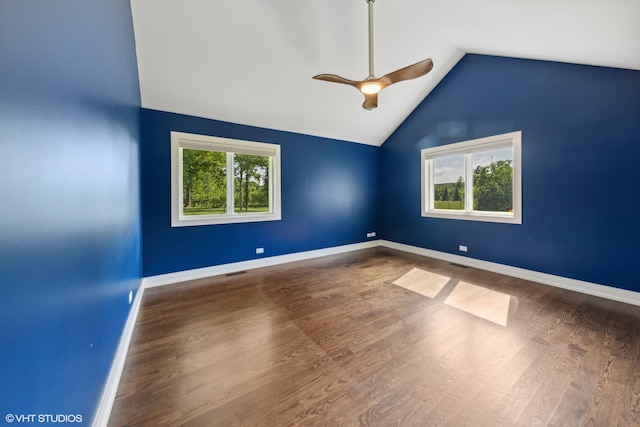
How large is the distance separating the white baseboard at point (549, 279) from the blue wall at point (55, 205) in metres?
4.73

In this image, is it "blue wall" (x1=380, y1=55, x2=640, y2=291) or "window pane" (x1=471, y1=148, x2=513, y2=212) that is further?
"window pane" (x1=471, y1=148, x2=513, y2=212)

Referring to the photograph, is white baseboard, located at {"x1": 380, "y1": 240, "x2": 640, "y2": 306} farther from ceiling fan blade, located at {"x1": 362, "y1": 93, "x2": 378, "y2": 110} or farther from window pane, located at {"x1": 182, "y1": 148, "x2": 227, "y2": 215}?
window pane, located at {"x1": 182, "y1": 148, "x2": 227, "y2": 215}

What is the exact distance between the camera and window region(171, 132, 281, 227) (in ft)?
11.9

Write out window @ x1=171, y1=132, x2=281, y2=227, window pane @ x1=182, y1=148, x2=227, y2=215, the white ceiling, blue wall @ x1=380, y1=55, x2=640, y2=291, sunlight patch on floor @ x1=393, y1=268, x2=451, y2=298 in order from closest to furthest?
the white ceiling < blue wall @ x1=380, y1=55, x2=640, y2=291 < sunlight patch on floor @ x1=393, y1=268, x2=451, y2=298 < window @ x1=171, y1=132, x2=281, y2=227 < window pane @ x1=182, y1=148, x2=227, y2=215

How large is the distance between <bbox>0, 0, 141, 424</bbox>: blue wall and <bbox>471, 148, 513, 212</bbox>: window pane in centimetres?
482

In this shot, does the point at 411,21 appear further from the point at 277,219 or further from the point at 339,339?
the point at 339,339

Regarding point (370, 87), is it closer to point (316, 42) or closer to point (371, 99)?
point (371, 99)

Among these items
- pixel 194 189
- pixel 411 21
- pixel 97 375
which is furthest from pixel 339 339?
pixel 411 21

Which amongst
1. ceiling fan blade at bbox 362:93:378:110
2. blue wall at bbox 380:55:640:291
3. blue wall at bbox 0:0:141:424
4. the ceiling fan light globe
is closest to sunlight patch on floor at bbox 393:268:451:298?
blue wall at bbox 380:55:640:291

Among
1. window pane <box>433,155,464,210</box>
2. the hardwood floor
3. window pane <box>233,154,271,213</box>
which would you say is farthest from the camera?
window pane <box>433,155,464,210</box>

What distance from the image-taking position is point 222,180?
13.2 feet

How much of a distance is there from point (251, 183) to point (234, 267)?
4.83 feet

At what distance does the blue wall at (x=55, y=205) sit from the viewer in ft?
1.95

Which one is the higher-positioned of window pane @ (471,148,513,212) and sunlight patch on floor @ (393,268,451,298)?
window pane @ (471,148,513,212)
